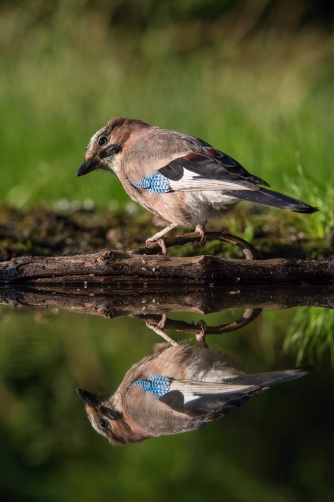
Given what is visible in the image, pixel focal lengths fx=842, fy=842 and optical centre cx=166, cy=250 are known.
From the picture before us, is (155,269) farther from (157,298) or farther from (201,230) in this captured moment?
(201,230)

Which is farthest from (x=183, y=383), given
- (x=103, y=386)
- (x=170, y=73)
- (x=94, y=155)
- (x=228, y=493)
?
(x=170, y=73)

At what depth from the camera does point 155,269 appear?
5062mm

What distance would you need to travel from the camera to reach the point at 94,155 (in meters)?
6.06

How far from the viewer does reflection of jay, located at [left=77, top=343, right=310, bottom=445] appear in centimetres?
259

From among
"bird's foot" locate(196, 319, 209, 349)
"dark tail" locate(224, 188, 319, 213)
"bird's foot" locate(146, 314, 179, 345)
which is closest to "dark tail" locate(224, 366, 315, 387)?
"bird's foot" locate(196, 319, 209, 349)

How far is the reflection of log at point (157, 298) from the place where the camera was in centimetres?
456

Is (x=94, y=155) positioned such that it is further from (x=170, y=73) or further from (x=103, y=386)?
(x=170, y=73)

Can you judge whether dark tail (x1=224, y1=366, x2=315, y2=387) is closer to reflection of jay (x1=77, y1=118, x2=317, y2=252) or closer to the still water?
the still water

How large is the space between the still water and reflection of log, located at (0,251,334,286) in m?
0.26

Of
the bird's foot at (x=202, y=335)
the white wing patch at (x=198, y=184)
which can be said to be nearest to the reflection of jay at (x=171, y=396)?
the bird's foot at (x=202, y=335)

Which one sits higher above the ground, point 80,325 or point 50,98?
point 50,98

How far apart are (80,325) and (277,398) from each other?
5.18 feet

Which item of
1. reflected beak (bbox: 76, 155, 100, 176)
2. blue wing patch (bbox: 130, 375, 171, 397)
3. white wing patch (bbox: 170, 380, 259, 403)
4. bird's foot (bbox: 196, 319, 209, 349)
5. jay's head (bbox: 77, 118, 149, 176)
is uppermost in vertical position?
jay's head (bbox: 77, 118, 149, 176)

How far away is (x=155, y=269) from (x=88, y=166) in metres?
1.30
